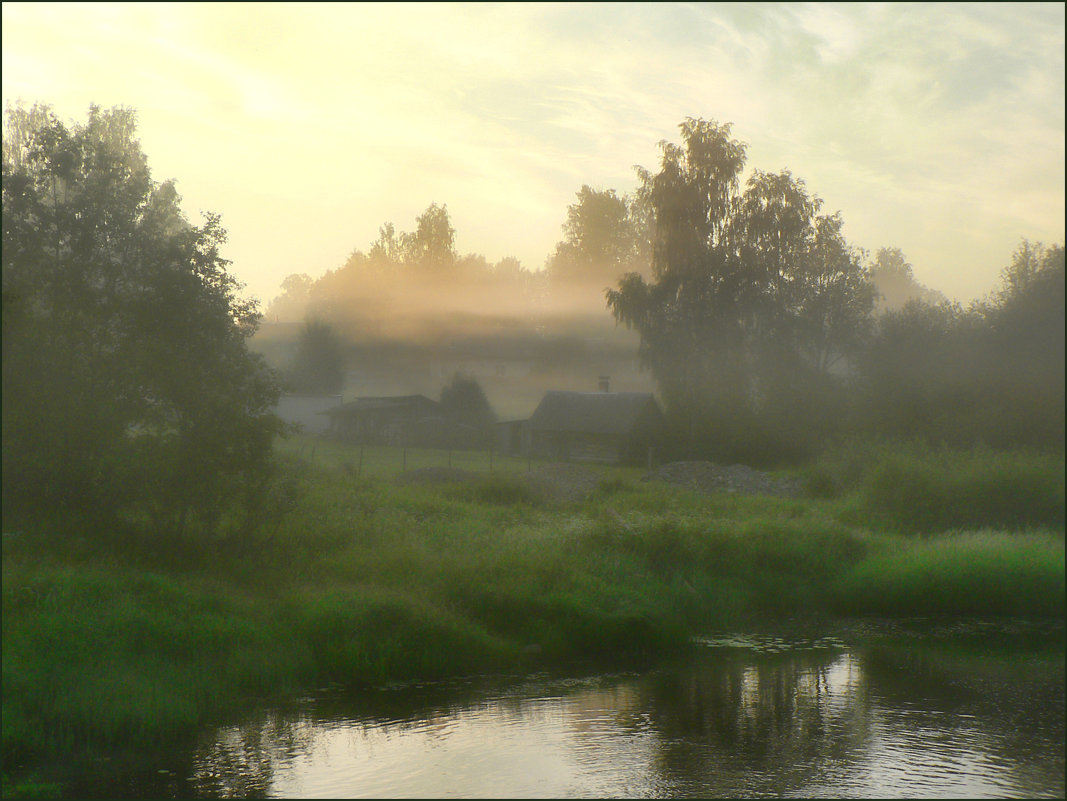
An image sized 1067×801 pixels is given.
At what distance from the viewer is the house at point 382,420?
58.2m

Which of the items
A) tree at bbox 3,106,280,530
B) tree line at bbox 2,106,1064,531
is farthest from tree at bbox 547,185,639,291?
tree at bbox 3,106,280,530

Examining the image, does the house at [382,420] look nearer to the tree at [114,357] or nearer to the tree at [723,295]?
the tree at [723,295]

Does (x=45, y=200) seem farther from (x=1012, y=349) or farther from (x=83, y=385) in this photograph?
(x=1012, y=349)

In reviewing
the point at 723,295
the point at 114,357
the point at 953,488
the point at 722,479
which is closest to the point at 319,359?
the point at 723,295

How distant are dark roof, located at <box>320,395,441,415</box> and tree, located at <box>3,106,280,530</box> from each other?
39.6 meters

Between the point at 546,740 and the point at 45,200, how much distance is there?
14667 millimetres

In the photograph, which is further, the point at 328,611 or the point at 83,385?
the point at 83,385

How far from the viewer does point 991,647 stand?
17422 mm

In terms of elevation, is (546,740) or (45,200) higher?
(45,200)

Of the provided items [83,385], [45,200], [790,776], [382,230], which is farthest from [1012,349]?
[382,230]

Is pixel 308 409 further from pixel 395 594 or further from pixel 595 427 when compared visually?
pixel 395 594

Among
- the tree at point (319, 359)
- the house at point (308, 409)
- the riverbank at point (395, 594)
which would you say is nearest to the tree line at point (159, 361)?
the riverbank at point (395, 594)

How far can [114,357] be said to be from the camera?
1781cm

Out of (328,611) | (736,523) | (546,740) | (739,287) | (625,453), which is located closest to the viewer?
(546,740)
